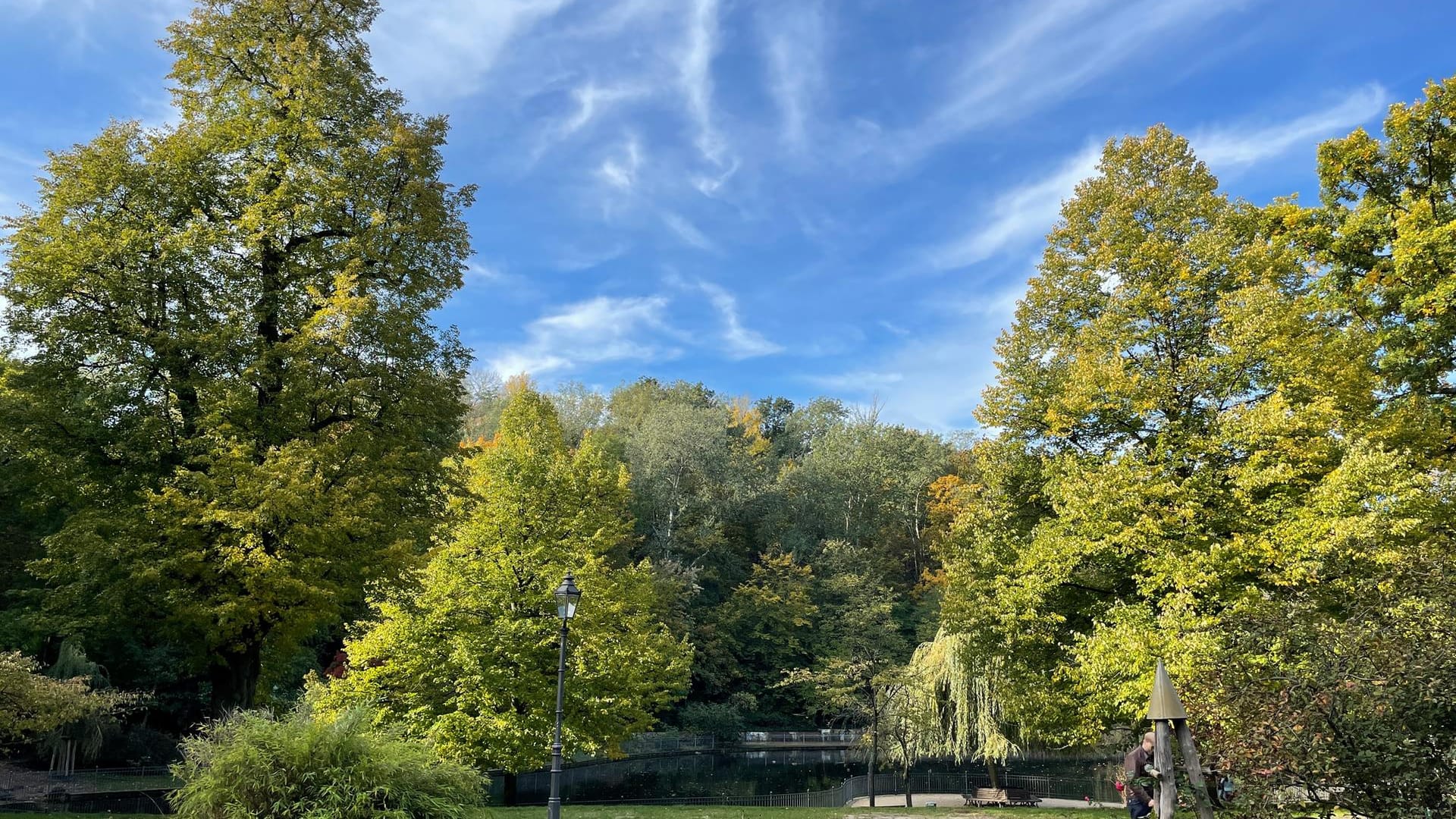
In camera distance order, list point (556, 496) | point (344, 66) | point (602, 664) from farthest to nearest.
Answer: point (556, 496)
point (602, 664)
point (344, 66)

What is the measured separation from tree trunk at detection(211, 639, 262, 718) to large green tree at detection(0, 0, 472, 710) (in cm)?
4

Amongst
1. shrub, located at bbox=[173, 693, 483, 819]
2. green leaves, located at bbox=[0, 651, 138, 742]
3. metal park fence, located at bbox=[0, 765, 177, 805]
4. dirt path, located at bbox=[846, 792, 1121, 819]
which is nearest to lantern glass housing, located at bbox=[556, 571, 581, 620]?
shrub, located at bbox=[173, 693, 483, 819]

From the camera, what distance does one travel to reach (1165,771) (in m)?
8.64

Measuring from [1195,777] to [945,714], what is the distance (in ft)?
58.1

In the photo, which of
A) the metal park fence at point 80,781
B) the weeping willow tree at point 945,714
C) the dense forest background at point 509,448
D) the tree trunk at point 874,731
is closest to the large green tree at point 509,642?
the dense forest background at point 509,448

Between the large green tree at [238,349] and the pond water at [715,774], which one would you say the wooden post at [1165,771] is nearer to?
the large green tree at [238,349]

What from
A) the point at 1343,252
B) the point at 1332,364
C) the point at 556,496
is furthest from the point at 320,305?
the point at 1343,252

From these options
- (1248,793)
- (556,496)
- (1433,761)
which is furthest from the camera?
(556,496)

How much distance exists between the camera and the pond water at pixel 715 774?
1152 inches

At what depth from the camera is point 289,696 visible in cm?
3164

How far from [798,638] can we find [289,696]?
2571 centimetres

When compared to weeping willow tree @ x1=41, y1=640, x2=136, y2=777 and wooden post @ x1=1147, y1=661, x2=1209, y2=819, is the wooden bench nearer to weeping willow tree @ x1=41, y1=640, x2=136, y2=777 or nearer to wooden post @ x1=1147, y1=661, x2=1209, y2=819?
wooden post @ x1=1147, y1=661, x2=1209, y2=819

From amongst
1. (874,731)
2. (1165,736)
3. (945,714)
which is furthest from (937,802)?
(1165,736)

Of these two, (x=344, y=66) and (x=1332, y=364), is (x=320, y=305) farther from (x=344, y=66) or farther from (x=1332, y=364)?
(x=1332, y=364)
